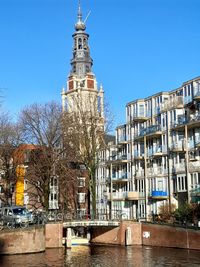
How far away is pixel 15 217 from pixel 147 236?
47.8 feet

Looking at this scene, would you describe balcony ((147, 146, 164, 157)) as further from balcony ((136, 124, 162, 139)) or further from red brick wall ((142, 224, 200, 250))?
red brick wall ((142, 224, 200, 250))

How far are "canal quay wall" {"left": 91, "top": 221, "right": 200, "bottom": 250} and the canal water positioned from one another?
116 centimetres

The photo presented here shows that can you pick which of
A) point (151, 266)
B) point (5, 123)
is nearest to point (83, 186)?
point (5, 123)

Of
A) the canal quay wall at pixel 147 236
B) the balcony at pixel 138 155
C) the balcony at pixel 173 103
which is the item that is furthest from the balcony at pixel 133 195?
the balcony at pixel 173 103

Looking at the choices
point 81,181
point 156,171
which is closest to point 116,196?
point 156,171

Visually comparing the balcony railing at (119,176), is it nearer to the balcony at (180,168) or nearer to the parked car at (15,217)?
the balcony at (180,168)

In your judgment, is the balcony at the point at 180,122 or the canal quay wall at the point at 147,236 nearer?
the canal quay wall at the point at 147,236

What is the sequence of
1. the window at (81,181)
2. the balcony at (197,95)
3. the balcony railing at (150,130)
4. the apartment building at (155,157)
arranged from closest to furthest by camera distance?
1. the balcony at (197,95)
2. the apartment building at (155,157)
3. the window at (81,181)
4. the balcony railing at (150,130)

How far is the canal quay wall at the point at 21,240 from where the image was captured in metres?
41.1

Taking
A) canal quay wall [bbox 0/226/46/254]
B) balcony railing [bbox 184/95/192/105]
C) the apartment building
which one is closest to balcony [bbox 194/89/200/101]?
the apartment building

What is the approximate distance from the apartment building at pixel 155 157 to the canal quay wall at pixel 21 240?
45.7 ft

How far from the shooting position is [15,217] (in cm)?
4378

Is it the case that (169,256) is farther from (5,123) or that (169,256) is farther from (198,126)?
(5,123)

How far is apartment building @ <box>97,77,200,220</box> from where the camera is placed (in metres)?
56.3
